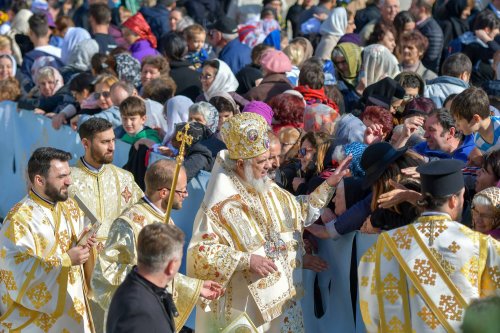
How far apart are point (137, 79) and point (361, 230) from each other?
5865 mm

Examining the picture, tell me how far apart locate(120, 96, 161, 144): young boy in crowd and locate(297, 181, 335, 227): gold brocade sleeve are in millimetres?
3222

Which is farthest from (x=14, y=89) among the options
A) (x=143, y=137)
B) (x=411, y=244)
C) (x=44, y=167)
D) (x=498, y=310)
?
(x=498, y=310)

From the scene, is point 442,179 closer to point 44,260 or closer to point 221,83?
point 44,260

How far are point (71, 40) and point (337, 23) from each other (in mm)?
3790

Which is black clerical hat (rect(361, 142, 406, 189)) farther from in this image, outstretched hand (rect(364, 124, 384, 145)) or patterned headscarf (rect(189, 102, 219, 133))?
→ patterned headscarf (rect(189, 102, 219, 133))

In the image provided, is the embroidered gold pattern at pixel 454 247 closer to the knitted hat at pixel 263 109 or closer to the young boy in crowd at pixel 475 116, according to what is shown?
the young boy in crowd at pixel 475 116

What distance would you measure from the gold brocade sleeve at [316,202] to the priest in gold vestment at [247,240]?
0.14m

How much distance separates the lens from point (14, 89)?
1424 cm

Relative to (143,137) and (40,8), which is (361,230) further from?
(40,8)

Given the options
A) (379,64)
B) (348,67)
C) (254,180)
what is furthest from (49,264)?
(348,67)

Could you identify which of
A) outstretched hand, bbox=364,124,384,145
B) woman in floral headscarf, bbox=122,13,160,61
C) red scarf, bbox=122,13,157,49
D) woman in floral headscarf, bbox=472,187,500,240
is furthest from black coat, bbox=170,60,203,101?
→ woman in floral headscarf, bbox=472,187,500,240

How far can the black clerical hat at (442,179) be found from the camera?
611 centimetres

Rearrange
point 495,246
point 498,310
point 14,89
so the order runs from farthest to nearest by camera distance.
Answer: point 14,89 → point 495,246 → point 498,310

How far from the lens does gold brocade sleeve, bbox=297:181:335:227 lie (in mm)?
7902
